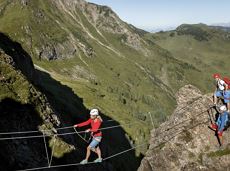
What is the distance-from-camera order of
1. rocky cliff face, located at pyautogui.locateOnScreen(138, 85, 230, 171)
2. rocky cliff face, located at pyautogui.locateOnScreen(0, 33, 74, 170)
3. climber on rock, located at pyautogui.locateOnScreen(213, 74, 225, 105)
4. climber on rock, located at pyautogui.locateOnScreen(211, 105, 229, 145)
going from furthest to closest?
rocky cliff face, located at pyautogui.locateOnScreen(0, 33, 74, 170) < rocky cliff face, located at pyautogui.locateOnScreen(138, 85, 230, 171) < climber on rock, located at pyautogui.locateOnScreen(213, 74, 225, 105) < climber on rock, located at pyautogui.locateOnScreen(211, 105, 229, 145)

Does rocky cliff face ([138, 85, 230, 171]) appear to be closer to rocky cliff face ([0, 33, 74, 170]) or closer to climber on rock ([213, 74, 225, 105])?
climber on rock ([213, 74, 225, 105])

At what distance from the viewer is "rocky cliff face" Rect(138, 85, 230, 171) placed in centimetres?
3675

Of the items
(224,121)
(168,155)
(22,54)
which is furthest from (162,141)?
(22,54)

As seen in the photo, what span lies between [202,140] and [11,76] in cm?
2965

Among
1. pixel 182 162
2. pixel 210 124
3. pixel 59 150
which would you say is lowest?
pixel 59 150

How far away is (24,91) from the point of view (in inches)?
2172

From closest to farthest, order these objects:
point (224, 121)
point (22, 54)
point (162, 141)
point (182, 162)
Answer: point (224, 121) < point (182, 162) < point (162, 141) < point (22, 54)

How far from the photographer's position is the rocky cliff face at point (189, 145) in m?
36.8

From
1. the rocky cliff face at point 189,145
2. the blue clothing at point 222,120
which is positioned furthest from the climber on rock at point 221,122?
the rocky cliff face at point 189,145

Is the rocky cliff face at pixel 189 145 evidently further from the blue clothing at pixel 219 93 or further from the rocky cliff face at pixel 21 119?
the rocky cliff face at pixel 21 119

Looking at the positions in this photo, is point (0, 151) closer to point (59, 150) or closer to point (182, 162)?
point (59, 150)

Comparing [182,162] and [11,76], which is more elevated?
[11,76]

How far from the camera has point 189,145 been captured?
39906 millimetres

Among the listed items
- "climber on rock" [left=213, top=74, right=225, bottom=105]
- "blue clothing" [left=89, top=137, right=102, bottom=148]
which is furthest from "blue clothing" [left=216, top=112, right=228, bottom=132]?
"blue clothing" [left=89, top=137, right=102, bottom=148]
